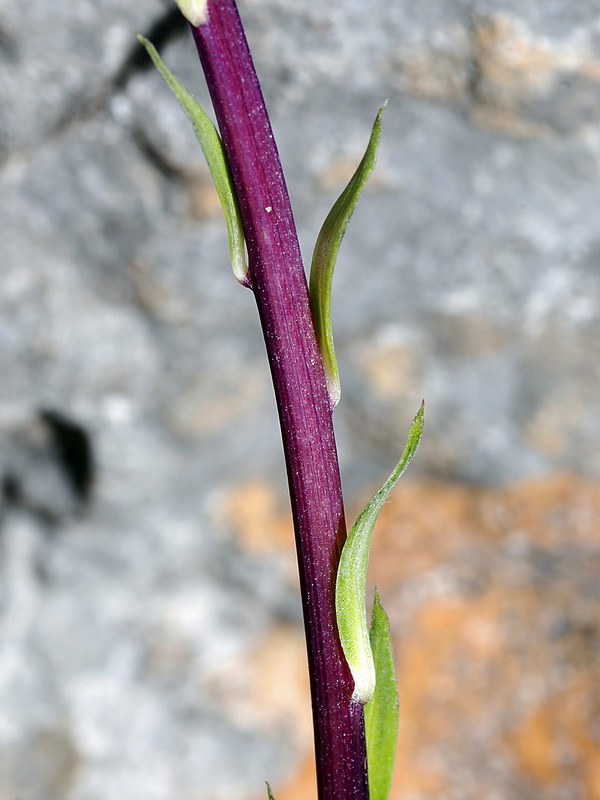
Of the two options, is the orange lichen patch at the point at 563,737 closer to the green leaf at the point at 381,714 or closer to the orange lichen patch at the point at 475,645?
the orange lichen patch at the point at 475,645

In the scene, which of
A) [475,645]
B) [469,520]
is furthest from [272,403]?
[475,645]

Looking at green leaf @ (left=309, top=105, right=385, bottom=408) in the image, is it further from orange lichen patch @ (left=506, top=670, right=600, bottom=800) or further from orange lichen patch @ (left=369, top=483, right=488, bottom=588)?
orange lichen patch @ (left=506, top=670, right=600, bottom=800)

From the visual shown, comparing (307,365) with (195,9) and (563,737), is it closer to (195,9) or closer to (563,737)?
(195,9)

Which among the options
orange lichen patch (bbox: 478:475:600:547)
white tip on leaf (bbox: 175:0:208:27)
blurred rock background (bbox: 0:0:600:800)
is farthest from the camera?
orange lichen patch (bbox: 478:475:600:547)

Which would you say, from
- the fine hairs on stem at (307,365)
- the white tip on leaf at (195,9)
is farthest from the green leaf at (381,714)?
the white tip on leaf at (195,9)

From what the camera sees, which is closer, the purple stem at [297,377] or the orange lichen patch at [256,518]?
the purple stem at [297,377]

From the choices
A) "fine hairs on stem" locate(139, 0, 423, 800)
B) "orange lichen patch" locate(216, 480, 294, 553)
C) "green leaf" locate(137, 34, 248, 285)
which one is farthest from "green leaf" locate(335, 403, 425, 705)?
"orange lichen patch" locate(216, 480, 294, 553)

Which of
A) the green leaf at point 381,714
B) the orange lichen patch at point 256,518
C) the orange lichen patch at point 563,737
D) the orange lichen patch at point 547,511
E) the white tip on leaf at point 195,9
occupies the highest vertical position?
the orange lichen patch at point 547,511

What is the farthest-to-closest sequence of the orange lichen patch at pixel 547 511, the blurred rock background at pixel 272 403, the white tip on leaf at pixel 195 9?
the orange lichen patch at pixel 547 511, the blurred rock background at pixel 272 403, the white tip on leaf at pixel 195 9
